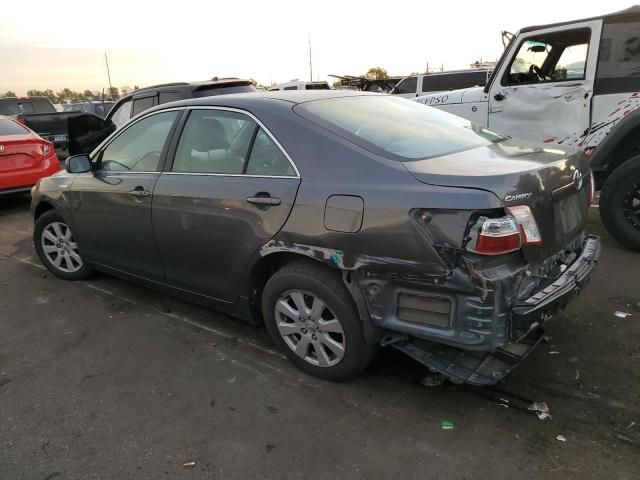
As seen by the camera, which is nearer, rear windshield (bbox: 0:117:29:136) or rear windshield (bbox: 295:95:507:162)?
rear windshield (bbox: 295:95:507:162)

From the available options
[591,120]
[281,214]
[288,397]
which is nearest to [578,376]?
[288,397]

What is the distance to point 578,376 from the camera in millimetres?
3012

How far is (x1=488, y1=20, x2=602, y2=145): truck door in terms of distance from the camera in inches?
221

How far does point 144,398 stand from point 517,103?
5.36 metres

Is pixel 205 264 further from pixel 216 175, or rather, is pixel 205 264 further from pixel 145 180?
pixel 145 180

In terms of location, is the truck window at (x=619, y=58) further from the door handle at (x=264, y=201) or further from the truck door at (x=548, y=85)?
the door handle at (x=264, y=201)

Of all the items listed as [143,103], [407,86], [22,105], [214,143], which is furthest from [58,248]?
[407,86]

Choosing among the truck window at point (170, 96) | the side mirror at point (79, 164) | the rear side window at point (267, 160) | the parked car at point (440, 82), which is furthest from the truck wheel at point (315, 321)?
the parked car at point (440, 82)

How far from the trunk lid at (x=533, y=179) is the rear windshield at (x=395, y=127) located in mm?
140

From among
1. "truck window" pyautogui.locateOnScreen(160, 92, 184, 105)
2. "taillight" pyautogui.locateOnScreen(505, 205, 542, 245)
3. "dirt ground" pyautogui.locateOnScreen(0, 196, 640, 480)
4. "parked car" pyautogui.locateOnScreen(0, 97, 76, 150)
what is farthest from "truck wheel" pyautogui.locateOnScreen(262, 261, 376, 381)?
"parked car" pyautogui.locateOnScreen(0, 97, 76, 150)

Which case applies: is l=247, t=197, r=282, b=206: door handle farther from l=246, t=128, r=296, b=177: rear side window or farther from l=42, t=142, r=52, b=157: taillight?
l=42, t=142, r=52, b=157: taillight

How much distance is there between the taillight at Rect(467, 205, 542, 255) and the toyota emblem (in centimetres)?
75

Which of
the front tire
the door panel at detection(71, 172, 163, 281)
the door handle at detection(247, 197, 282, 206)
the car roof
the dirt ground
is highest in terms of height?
the car roof

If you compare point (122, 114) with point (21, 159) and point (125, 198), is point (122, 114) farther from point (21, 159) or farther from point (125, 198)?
point (125, 198)
